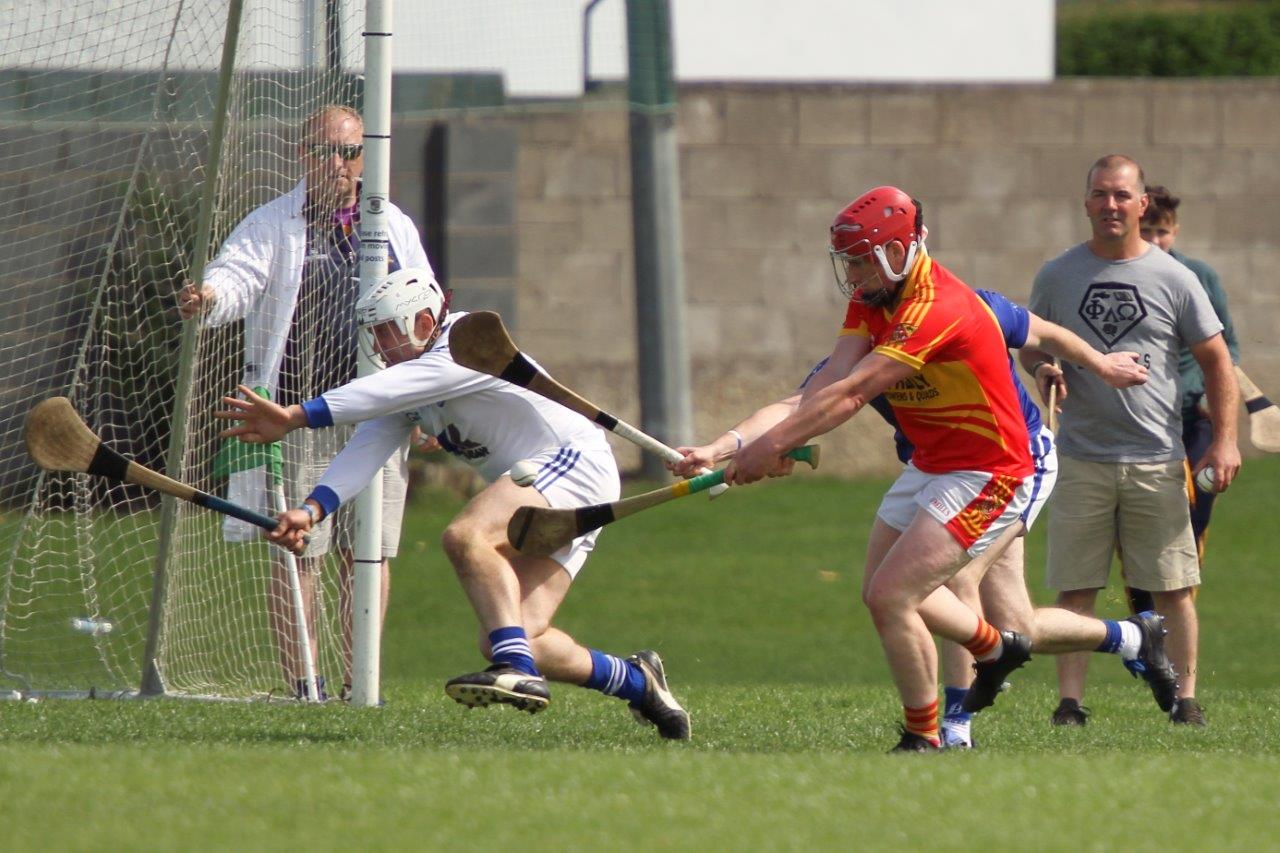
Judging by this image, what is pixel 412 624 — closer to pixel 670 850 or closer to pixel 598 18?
pixel 598 18

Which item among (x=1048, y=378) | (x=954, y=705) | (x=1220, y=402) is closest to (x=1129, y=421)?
(x=1220, y=402)

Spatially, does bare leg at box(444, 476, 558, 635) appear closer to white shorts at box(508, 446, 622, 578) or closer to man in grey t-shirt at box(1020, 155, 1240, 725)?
white shorts at box(508, 446, 622, 578)

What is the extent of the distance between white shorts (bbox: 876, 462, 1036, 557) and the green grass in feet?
2.31

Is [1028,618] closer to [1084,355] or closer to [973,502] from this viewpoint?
[973,502]

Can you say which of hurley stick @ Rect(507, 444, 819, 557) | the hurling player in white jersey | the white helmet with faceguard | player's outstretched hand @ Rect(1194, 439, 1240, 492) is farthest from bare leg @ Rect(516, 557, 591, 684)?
player's outstretched hand @ Rect(1194, 439, 1240, 492)

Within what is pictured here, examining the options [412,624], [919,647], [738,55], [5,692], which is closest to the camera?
[919,647]

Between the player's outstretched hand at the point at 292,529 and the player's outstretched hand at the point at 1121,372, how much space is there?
281 cm

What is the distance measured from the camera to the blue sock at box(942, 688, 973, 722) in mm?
6531

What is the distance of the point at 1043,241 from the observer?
563 inches

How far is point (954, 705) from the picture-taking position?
666 centimetres

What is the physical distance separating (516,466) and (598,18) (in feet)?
26.8

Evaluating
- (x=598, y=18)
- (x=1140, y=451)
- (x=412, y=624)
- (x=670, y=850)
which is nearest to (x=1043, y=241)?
(x=598, y=18)

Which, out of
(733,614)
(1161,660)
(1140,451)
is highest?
(1140,451)

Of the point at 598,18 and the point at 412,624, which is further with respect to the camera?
the point at 598,18
